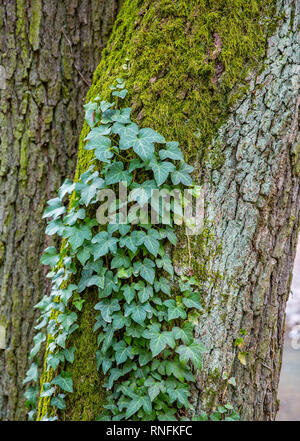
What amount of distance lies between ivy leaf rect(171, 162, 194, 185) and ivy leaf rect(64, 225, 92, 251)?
1.62ft

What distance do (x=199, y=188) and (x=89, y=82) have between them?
4.76ft

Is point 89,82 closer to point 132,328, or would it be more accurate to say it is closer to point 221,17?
point 221,17

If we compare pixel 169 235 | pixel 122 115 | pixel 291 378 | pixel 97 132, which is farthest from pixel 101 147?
pixel 291 378

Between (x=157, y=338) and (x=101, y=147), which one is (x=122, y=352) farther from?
(x=101, y=147)

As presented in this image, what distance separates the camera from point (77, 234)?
1.76 metres

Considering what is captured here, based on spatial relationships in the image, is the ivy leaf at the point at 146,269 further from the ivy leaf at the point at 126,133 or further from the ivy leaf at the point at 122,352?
the ivy leaf at the point at 126,133

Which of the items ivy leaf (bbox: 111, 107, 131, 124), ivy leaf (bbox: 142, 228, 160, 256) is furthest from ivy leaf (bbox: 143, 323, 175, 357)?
ivy leaf (bbox: 111, 107, 131, 124)

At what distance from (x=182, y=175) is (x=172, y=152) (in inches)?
4.7

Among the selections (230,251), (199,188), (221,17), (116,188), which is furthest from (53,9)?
(230,251)

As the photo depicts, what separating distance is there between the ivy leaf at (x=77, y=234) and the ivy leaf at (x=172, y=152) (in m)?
0.52

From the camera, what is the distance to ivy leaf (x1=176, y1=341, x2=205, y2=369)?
1.63 metres

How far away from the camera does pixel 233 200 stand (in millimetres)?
1802

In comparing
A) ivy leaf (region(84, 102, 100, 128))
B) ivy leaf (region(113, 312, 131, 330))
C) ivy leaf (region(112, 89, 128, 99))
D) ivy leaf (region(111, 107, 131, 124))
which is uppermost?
ivy leaf (region(112, 89, 128, 99))

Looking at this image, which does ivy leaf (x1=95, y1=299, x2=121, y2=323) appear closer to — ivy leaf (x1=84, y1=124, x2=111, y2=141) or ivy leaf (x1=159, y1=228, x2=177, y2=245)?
ivy leaf (x1=159, y1=228, x2=177, y2=245)
